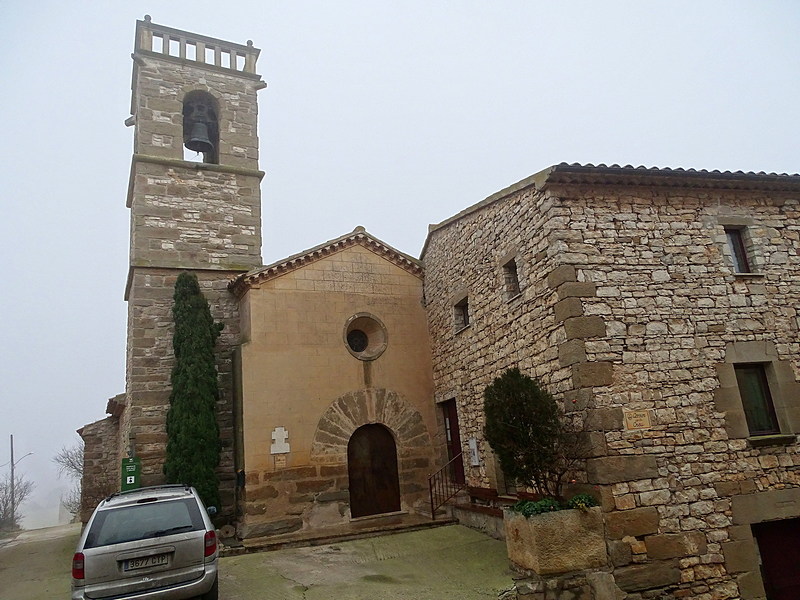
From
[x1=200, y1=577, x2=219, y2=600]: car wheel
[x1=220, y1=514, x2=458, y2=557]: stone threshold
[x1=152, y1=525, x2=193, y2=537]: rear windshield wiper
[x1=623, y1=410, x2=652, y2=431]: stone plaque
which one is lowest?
[x1=220, y1=514, x2=458, y2=557]: stone threshold

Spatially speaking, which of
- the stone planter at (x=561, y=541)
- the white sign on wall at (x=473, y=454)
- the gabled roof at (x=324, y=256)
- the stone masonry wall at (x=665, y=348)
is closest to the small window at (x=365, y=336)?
the gabled roof at (x=324, y=256)

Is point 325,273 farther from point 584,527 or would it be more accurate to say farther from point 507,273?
point 584,527

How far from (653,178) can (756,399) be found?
397cm

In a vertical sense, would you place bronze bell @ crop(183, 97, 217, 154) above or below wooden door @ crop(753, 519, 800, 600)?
above

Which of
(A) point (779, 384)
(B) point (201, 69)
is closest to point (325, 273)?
(B) point (201, 69)

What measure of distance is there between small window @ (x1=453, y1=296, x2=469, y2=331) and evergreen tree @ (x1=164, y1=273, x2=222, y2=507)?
5719mm

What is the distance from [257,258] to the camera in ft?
50.4

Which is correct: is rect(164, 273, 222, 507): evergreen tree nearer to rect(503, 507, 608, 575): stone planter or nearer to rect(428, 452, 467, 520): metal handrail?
rect(428, 452, 467, 520): metal handrail

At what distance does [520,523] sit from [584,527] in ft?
2.77

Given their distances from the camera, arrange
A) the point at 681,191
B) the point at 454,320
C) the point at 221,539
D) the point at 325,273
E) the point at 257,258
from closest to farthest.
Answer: the point at 681,191
the point at 221,539
the point at 454,320
the point at 325,273
the point at 257,258

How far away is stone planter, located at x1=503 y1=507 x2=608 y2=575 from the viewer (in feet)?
23.8

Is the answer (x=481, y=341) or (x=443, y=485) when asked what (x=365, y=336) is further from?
(x=443, y=485)

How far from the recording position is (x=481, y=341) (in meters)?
11.4

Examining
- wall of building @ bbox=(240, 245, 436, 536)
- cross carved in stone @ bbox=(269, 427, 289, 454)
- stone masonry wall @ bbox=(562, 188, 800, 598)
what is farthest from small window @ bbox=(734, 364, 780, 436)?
cross carved in stone @ bbox=(269, 427, 289, 454)
